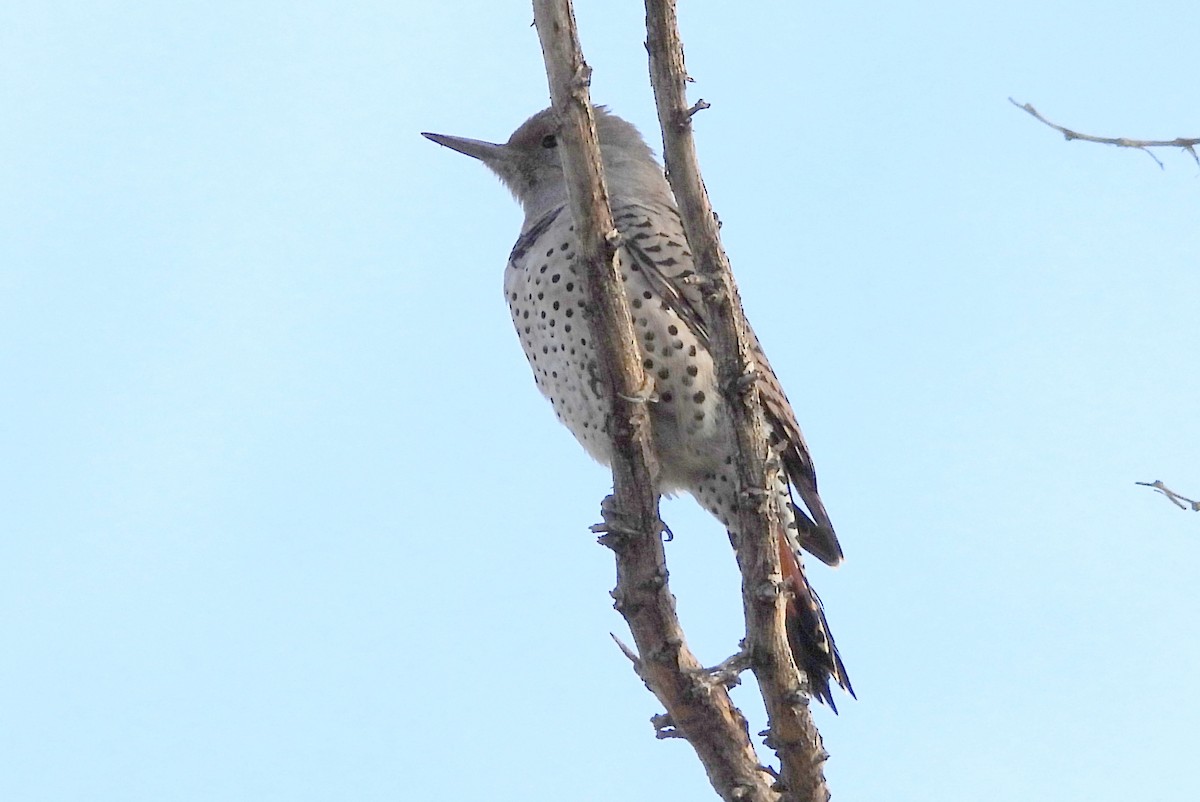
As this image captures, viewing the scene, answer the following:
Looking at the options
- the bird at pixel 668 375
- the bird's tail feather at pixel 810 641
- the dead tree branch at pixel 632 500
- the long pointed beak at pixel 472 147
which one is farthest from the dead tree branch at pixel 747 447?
the long pointed beak at pixel 472 147

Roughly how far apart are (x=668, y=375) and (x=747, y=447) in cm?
121

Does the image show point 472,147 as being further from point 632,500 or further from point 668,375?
point 632,500

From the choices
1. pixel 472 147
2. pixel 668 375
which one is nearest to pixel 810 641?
pixel 668 375

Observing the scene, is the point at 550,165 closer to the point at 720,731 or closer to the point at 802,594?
the point at 802,594

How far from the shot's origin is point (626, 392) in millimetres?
4715

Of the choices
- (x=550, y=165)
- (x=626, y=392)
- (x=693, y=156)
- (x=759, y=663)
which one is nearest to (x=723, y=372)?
(x=626, y=392)

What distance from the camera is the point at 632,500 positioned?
16.1 feet

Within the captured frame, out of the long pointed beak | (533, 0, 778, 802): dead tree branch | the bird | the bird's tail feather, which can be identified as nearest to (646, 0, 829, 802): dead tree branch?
(533, 0, 778, 802): dead tree branch

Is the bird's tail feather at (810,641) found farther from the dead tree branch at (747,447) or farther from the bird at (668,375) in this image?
the dead tree branch at (747,447)

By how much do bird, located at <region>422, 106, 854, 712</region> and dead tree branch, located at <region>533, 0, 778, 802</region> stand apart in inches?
19.4

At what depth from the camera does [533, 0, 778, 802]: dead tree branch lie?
4242 millimetres

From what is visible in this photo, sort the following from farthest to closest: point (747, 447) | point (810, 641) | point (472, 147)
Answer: point (472, 147)
point (810, 641)
point (747, 447)

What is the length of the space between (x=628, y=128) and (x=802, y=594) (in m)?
3.06

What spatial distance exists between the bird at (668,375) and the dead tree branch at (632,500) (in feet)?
1.62
